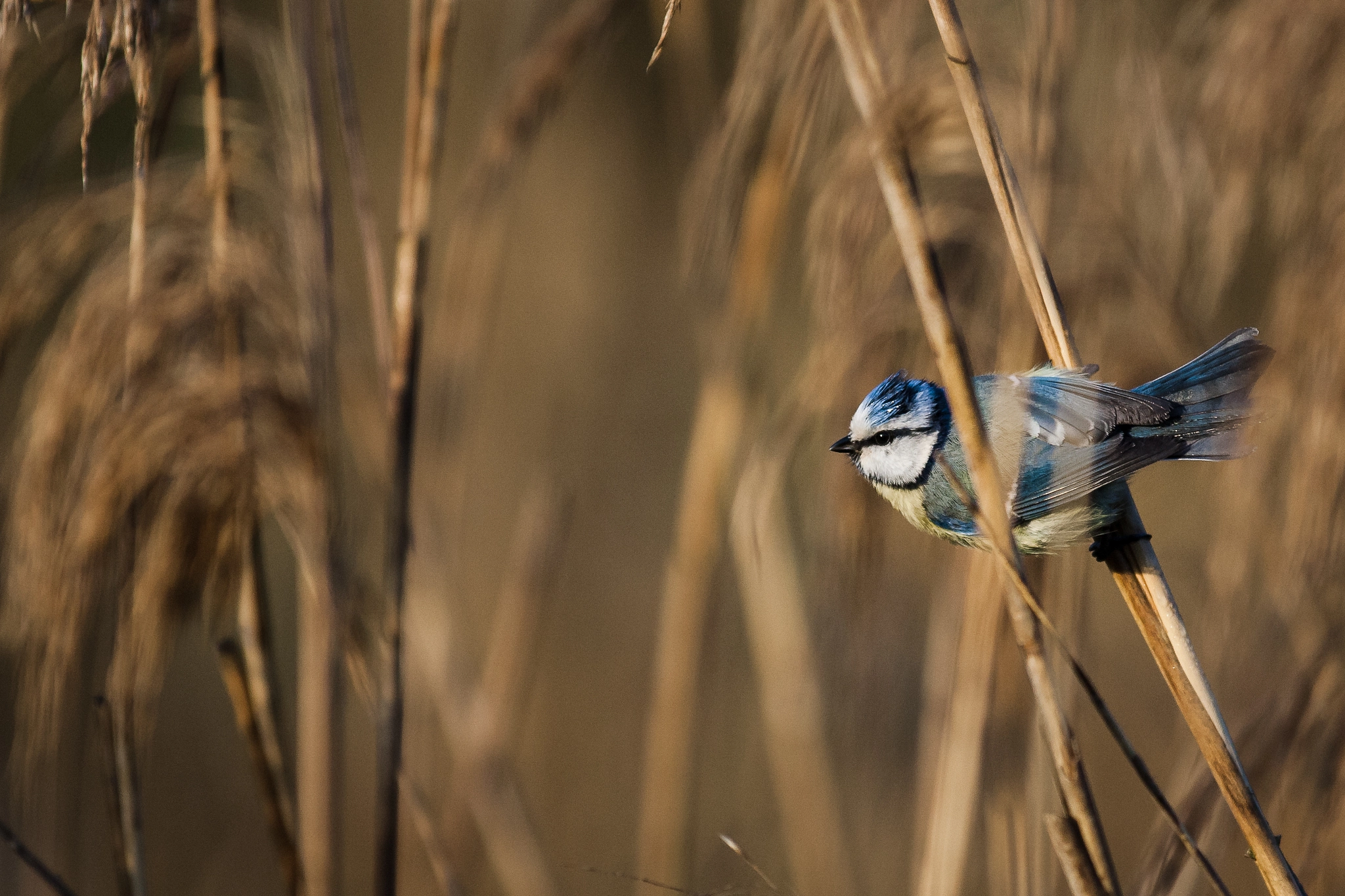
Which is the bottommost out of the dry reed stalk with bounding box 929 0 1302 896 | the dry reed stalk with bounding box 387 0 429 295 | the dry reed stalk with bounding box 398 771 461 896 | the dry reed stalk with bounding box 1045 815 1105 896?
the dry reed stalk with bounding box 398 771 461 896

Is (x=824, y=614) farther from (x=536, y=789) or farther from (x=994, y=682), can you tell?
(x=536, y=789)

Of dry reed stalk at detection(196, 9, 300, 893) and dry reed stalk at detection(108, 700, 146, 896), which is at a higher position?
dry reed stalk at detection(196, 9, 300, 893)

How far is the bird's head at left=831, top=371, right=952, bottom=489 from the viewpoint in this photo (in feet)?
4.58

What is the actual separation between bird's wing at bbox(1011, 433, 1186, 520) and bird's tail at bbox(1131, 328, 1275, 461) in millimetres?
26

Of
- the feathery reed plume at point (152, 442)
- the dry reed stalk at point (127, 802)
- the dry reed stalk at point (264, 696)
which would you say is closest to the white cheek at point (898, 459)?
the feathery reed plume at point (152, 442)

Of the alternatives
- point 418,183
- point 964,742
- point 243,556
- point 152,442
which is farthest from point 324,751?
point 964,742

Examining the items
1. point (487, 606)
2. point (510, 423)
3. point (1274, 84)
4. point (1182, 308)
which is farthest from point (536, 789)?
point (1274, 84)

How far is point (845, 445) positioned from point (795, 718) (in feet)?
2.26

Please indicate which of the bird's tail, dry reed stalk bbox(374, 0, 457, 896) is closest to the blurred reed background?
dry reed stalk bbox(374, 0, 457, 896)

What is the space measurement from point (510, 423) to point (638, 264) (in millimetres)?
1027

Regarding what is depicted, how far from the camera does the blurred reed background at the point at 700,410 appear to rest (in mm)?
1276

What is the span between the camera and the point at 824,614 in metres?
1.77

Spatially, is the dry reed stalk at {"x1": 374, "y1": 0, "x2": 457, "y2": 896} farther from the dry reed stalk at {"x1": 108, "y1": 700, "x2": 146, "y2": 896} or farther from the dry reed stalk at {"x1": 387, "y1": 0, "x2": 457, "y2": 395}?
the dry reed stalk at {"x1": 108, "y1": 700, "x2": 146, "y2": 896}

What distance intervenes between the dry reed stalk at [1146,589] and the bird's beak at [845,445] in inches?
16.3
